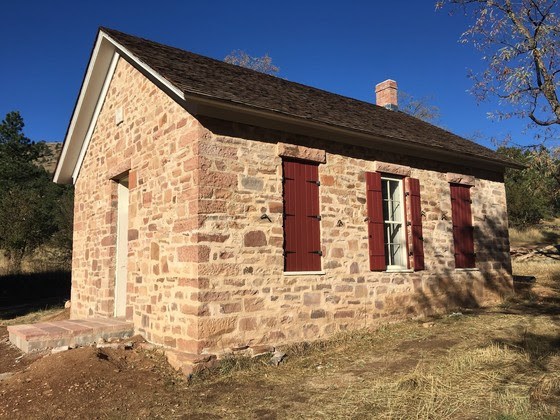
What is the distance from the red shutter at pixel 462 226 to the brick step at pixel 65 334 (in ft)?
23.0

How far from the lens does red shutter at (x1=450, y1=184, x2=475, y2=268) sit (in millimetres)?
9969

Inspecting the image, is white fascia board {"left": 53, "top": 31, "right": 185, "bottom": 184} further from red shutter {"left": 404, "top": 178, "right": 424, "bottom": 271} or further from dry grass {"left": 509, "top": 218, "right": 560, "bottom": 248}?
dry grass {"left": 509, "top": 218, "right": 560, "bottom": 248}

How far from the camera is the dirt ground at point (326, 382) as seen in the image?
441 cm

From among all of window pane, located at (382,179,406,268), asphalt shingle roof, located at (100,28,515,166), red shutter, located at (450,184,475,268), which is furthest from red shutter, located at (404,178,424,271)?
red shutter, located at (450,184,475,268)

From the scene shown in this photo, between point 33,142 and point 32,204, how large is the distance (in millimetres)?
13069

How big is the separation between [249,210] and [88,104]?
5.44 m

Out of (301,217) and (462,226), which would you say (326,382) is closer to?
(301,217)

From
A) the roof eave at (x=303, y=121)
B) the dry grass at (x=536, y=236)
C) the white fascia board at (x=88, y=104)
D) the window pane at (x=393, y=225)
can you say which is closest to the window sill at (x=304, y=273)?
the window pane at (x=393, y=225)

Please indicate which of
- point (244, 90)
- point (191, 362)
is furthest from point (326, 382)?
point (244, 90)

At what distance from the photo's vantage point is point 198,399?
4973mm

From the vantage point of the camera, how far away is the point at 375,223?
8.20 meters

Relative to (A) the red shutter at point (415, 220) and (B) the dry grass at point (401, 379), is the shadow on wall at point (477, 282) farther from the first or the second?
(B) the dry grass at point (401, 379)

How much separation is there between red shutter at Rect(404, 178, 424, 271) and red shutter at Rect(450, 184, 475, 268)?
4.36ft

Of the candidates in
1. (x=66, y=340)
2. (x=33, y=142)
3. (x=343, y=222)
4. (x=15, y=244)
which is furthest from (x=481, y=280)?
(x=33, y=142)
